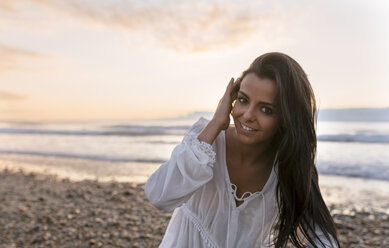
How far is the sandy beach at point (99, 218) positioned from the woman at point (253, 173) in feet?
7.23

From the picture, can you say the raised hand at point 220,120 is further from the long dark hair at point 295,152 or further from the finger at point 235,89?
the long dark hair at point 295,152

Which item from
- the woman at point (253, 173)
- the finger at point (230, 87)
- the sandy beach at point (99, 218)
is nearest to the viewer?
the woman at point (253, 173)

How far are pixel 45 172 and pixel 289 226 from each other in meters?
8.75

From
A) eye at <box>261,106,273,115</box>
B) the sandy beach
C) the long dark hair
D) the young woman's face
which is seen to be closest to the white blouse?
the long dark hair

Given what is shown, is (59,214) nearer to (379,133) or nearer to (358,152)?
(358,152)

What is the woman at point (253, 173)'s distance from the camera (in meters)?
2.03

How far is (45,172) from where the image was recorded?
9570 mm

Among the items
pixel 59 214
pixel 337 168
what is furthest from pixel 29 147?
pixel 337 168

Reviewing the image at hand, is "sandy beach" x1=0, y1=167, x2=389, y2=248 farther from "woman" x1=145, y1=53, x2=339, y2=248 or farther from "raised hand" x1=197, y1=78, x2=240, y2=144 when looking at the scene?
"raised hand" x1=197, y1=78, x2=240, y2=144

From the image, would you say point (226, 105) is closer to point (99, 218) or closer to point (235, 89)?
point (235, 89)

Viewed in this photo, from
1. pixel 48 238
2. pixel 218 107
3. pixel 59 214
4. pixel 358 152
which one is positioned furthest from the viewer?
pixel 358 152

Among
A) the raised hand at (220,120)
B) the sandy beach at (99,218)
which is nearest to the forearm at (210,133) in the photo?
the raised hand at (220,120)

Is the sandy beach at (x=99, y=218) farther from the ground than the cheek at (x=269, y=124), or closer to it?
closer to it

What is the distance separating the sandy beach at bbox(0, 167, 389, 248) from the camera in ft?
14.2
